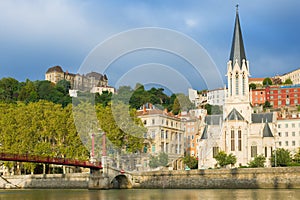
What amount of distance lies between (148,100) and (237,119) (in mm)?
55936

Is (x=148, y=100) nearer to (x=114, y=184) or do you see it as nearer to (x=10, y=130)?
(x=114, y=184)

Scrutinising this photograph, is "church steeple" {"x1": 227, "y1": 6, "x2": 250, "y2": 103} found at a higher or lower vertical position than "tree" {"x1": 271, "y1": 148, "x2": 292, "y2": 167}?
higher

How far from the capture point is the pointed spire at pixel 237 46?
84.2m

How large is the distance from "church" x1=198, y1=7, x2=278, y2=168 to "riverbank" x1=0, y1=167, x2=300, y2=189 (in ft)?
51.1

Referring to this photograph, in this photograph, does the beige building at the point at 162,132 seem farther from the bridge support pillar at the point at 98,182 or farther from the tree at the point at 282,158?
the tree at the point at 282,158

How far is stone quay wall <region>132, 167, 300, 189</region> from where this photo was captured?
171ft

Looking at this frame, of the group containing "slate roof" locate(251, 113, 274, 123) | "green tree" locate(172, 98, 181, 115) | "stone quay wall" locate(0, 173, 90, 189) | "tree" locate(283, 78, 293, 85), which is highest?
"tree" locate(283, 78, 293, 85)

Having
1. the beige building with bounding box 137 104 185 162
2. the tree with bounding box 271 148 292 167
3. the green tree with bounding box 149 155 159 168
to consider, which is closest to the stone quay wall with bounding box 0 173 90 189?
the tree with bounding box 271 148 292 167

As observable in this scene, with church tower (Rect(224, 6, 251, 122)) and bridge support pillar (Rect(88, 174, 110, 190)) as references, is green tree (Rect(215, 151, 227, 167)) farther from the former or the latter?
bridge support pillar (Rect(88, 174, 110, 190))

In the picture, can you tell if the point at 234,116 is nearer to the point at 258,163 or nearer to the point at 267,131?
the point at 267,131

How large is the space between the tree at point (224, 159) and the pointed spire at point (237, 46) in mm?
17507

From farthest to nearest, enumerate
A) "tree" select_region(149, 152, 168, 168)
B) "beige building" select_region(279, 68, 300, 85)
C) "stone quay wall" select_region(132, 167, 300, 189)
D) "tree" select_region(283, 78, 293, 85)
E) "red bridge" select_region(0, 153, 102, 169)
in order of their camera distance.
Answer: "beige building" select_region(279, 68, 300, 85) → "tree" select_region(283, 78, 293, 85) → "stone quay wall" select_region(132, 167, 300, 189) → "red bridge" select_region(0, 153, 102, 169) → "tree" select_region(149, 152, 168, 168)

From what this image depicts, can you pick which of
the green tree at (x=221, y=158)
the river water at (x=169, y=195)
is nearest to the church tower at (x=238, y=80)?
the green tree at (x=221, y=158)

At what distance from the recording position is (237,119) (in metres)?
79.3
